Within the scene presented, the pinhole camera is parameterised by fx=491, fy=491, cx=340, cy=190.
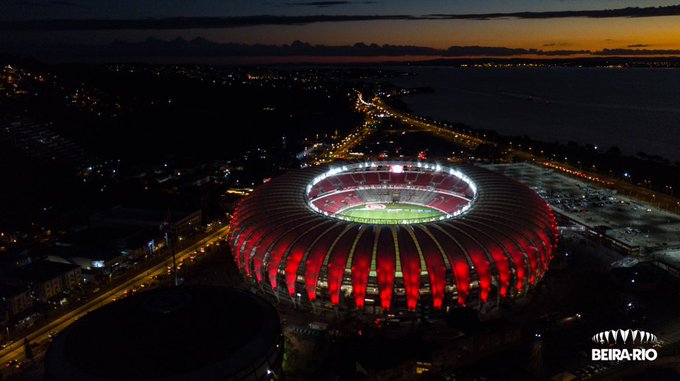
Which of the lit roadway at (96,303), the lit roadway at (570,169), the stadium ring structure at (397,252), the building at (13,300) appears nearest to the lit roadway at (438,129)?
the lit roadway at (570,169)

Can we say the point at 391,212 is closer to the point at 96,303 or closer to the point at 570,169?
the point at 96,303

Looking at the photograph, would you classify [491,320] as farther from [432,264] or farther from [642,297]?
[642,297]

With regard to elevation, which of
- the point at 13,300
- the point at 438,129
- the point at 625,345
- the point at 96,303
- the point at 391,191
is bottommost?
the point at 96,303

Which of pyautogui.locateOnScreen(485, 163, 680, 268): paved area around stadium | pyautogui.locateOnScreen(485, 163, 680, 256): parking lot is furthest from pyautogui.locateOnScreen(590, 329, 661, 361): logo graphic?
pyautogui.locateOnScreen(485, 163, 680, 256): parking lot

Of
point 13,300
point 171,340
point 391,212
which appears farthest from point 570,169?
point 13,300

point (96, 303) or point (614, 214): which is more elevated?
point (614, 214)

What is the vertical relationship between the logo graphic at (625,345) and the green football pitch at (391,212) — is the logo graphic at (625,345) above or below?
below

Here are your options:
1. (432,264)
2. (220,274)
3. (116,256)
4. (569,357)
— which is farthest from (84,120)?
(569,357)

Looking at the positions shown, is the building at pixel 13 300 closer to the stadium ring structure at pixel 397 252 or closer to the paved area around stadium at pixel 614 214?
the stadium ring structure at pixel 397 252
